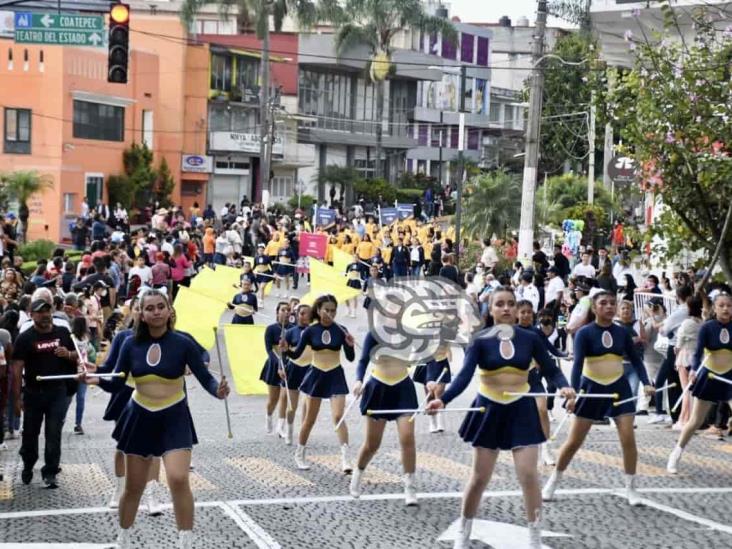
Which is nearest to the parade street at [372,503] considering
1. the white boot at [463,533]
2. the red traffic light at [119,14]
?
the white boot at [463,533]

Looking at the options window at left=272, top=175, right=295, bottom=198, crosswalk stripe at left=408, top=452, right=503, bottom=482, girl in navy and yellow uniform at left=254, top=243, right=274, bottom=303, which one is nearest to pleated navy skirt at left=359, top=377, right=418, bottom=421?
crosswalk stripe at left=408, top=452, right=503, bottom=482

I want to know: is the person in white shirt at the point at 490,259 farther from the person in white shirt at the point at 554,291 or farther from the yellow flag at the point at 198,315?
the yellow flag at the point at 198,315

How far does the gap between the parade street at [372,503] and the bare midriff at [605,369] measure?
3.32 ft

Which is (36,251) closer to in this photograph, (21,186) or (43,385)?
(21,186)

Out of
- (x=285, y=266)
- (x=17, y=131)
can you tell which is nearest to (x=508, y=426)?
(x=285, y=266)

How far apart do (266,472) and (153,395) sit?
12.8 ft

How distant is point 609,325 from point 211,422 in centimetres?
785

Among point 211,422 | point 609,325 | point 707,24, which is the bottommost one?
point 211,422

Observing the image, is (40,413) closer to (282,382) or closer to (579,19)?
(282,382)

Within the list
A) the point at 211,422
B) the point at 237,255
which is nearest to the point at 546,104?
the point at 237,255

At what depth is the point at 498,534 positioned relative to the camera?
1055 cm

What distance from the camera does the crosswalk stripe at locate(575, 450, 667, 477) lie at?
13.3 m

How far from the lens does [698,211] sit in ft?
54.9

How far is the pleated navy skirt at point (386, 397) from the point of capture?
39.3 feet
